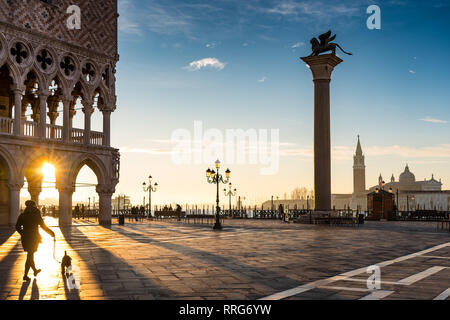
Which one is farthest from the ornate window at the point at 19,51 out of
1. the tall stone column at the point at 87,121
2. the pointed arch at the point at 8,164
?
the pointed arch at the point at 8,164

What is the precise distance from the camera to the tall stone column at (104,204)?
93.1 feet

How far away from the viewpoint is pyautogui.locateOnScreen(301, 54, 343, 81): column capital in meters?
29.0

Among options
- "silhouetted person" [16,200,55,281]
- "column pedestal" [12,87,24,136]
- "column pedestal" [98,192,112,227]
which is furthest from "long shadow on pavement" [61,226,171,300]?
"column pedestal" [98,192,112,227]

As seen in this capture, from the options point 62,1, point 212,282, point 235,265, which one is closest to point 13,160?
point 62,1

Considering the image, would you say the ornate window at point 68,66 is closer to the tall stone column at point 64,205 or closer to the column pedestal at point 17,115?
the column pedestal at point 17,115

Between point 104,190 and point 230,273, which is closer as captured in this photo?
point 230,273

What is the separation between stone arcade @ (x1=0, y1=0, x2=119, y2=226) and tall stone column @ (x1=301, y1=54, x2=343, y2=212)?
12.9m

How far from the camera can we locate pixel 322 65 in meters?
29.2

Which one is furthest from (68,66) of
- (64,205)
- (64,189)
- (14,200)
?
(14,200)

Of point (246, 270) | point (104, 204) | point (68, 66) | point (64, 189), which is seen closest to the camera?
point (246, 270)

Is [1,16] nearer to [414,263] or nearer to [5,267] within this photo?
[5,267]

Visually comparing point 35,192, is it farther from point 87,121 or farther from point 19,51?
point 19,51

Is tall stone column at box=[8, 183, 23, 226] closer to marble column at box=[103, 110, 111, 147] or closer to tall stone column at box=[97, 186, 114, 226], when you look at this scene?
tall stone column at box=[97, 186, 114, 226]

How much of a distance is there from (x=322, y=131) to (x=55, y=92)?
56.2 feet
